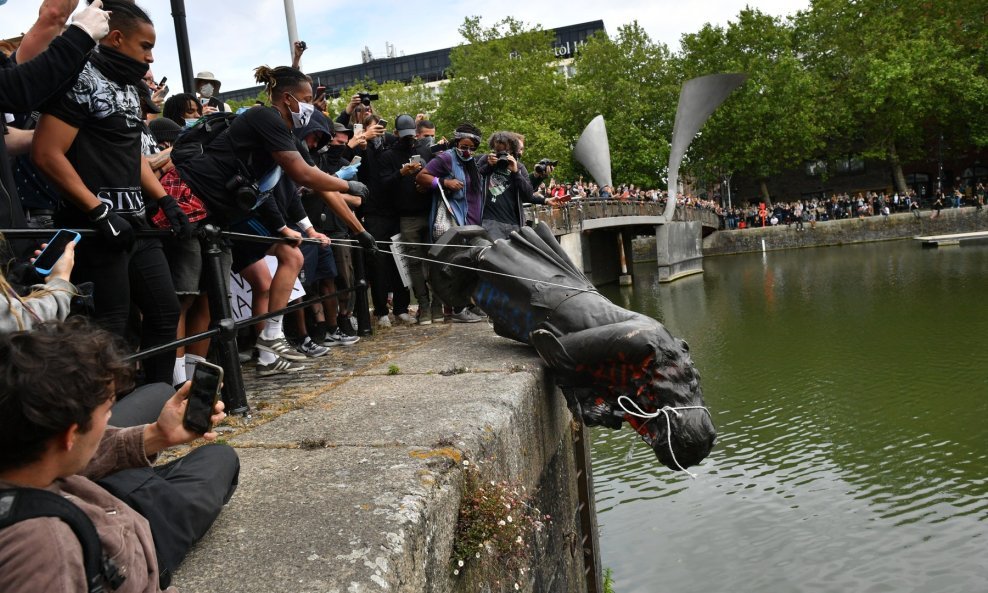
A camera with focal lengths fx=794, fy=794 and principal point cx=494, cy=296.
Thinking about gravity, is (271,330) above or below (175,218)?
below

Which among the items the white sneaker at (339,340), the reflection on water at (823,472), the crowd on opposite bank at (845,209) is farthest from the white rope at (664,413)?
the crowd on opposite bank at (845,209)

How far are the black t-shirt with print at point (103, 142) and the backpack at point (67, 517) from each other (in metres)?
1.79

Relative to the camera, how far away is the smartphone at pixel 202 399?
5.96 feet

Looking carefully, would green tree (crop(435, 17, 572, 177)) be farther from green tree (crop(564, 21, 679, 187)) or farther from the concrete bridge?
the concrete bridge

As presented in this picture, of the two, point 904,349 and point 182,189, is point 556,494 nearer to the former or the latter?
point 182,189

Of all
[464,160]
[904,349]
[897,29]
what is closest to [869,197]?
[897,29]

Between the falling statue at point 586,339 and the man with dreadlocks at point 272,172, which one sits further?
the man with dreadlocks at point 272,172

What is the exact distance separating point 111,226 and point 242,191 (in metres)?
1.07

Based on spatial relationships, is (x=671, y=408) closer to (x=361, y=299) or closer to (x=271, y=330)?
(x=271, y=330)

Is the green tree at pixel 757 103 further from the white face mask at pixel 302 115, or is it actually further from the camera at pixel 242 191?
the camera at pixel 242 191

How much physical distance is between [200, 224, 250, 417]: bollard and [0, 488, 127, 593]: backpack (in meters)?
1.96

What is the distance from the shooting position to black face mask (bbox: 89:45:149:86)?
2.99m

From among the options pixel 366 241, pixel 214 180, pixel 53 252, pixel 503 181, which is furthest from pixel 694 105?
pixel 53 252

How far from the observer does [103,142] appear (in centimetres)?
299
